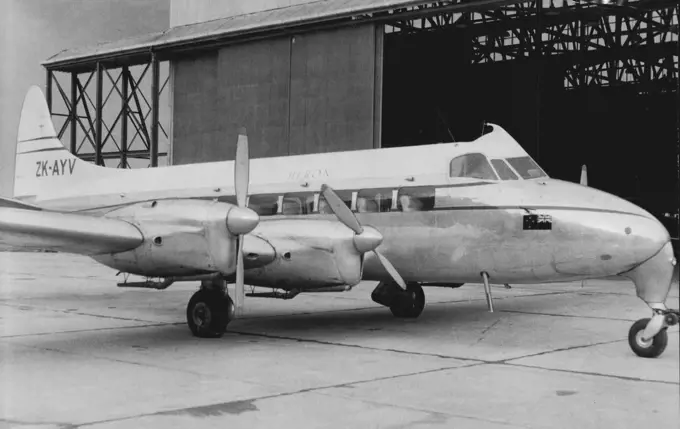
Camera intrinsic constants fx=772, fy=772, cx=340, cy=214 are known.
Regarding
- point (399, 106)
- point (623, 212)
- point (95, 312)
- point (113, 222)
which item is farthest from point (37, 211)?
point (399, 106)

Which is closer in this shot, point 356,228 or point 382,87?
point 356,228

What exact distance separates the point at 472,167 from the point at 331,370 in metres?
4.50

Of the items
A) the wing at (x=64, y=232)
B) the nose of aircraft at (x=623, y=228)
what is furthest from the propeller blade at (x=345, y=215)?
the nose of aircraft at (x=623, y=228)

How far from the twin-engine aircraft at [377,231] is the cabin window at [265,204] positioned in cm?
2

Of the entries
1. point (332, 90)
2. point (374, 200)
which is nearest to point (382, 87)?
point (332, 90)

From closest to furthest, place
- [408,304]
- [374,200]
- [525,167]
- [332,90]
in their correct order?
[525,167] < [374,200] < [408,304] < [332,90]

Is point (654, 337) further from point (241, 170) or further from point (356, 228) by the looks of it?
point (241, 170)

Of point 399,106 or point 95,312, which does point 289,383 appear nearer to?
point 95,312

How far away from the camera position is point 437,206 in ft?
38.1

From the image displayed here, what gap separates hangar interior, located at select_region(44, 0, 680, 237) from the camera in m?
26.2

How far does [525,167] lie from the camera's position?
11523mm

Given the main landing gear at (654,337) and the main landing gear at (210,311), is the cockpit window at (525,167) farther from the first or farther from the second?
the main landing gear at (210,311)

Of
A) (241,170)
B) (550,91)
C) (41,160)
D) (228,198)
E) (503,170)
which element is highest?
(550,91)

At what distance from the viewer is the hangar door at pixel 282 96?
85.8 ft
